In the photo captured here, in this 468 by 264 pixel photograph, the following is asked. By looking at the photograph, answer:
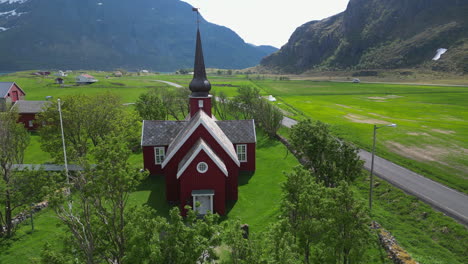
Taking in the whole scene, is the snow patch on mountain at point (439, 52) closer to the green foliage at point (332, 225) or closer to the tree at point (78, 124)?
the tree at point (78, 124)

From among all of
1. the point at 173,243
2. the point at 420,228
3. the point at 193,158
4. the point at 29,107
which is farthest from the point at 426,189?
the point at 29,107

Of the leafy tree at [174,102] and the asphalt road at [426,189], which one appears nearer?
the asphalt road at [426,189]

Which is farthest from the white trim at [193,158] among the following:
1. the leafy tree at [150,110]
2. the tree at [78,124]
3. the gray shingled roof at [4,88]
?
the gray shingled roof at [4,88]

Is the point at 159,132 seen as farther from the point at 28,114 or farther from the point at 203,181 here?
the point at 28,114

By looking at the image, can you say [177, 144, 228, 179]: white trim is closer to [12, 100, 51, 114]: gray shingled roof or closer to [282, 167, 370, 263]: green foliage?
[282, 167, 370, 263]: green foliage

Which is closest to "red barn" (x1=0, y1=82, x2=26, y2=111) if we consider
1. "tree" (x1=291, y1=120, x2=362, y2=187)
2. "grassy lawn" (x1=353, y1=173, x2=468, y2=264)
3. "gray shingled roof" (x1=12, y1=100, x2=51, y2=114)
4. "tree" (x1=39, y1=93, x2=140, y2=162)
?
"gray shingled roof" (x1=12, y1=100, x2=51, y2=114)

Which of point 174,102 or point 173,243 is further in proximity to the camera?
point 174,102
